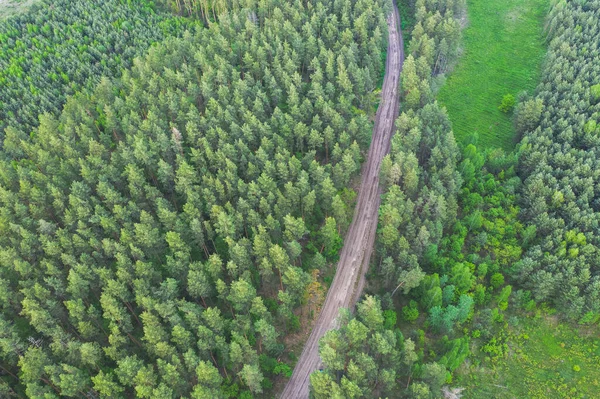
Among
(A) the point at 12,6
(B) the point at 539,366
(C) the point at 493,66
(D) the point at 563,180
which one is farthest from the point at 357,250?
(A) the point at 12,6

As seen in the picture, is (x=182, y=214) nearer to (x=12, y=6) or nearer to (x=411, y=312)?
(x=411, y=312)

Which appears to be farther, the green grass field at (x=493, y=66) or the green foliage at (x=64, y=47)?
the green grass field at (x=493, y=66)

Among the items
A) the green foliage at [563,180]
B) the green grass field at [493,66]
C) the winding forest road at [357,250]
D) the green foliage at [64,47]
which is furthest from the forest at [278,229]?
the green grass field at [493,66]

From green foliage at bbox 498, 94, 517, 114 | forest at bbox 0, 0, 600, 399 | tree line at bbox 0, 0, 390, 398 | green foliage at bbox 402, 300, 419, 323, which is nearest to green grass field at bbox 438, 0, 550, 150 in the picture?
green foliage at bbox 498, 94, 517, 114

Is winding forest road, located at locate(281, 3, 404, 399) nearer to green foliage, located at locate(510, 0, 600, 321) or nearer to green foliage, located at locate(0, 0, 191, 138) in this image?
green foliage, located at locate(510, 0, 600, 321)

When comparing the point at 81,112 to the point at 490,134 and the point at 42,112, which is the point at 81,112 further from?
the point at 490,134

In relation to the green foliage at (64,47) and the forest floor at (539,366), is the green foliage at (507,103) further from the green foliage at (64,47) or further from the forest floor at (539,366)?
the green foliage at (64,47)

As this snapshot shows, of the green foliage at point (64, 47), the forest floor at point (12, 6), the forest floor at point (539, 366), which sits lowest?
the forest floor at point (539, 366)
